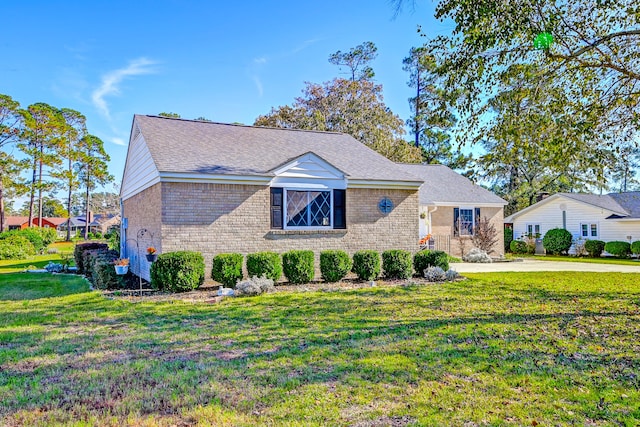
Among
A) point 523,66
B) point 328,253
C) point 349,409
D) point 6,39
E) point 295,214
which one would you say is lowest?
point 349,409

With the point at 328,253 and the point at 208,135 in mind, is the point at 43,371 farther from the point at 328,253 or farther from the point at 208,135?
the point at 208,135

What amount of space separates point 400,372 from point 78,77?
1861 cm

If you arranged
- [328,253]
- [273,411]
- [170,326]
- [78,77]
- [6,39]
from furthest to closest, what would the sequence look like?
[78,77] < [6,39] < [328,253] < [170,326] < [273,411]

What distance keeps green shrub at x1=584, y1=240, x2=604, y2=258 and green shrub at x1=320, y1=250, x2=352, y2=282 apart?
1983 cm

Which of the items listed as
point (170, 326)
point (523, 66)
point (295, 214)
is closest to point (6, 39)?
point (295, 214)

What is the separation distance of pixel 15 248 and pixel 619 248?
34328 mm

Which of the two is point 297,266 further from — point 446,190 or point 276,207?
point 446,190

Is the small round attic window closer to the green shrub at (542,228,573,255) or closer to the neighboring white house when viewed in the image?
the green shrub at (542,228,573,255)

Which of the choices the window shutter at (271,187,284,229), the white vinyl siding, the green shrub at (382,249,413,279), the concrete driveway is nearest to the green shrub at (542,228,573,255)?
the white vinyl siding

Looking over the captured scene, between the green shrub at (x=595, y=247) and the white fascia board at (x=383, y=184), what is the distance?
16.9 m

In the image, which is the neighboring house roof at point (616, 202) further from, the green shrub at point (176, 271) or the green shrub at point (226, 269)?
the green shrub at point (176, 271)

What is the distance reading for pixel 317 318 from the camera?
716cm

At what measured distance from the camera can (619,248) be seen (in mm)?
22906

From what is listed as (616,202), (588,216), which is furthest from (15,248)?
(616,202)
